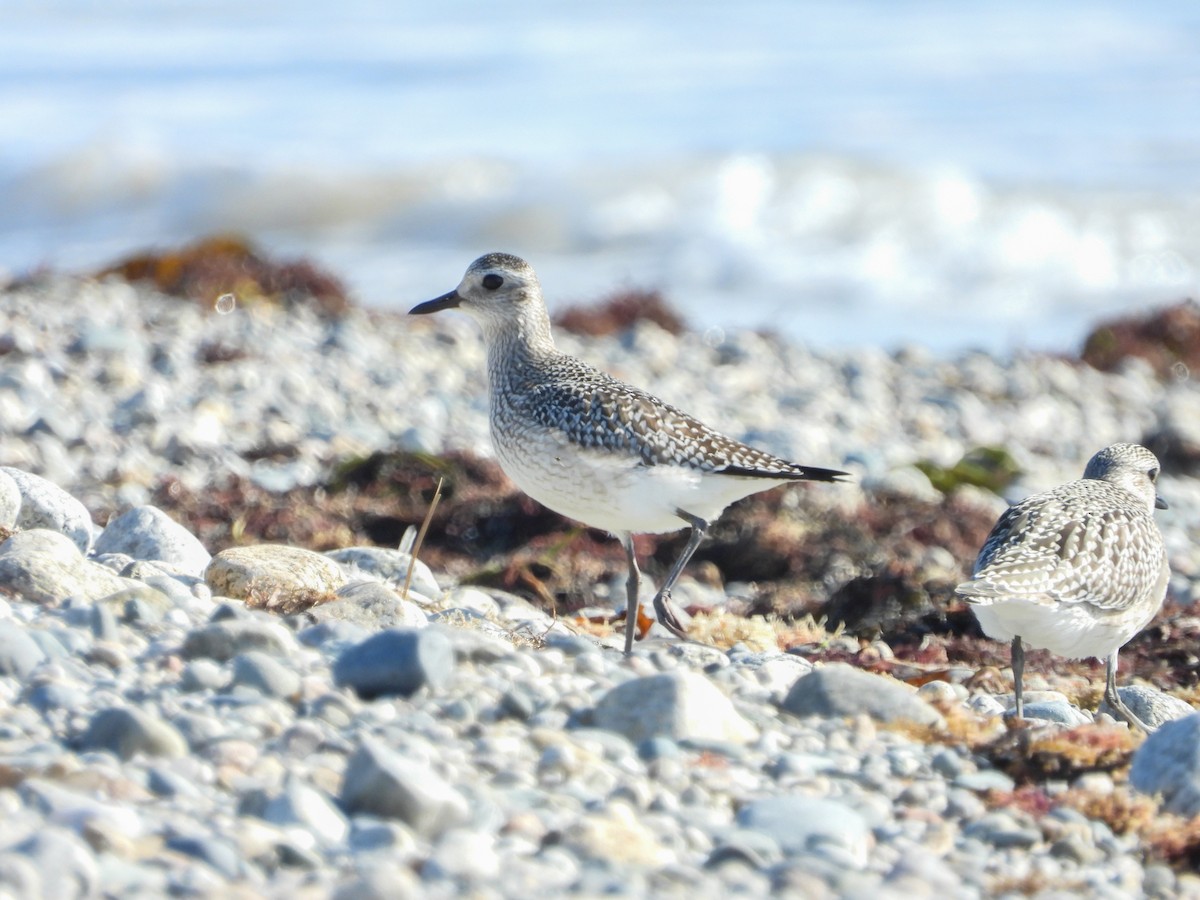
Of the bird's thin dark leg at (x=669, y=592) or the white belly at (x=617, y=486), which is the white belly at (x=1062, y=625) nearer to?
the white belly at (x=617, y=486)

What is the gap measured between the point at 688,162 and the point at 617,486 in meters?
18.2

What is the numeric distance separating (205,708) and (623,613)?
3.07m

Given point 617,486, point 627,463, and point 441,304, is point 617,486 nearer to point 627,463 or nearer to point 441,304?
point 627,463

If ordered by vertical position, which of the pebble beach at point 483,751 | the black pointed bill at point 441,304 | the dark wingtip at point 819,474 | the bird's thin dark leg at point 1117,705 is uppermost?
the black pointed bill at point 441,304

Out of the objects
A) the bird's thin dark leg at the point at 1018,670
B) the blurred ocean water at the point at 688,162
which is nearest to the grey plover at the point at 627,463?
the bird's thin dark leg at the point at 1018,670

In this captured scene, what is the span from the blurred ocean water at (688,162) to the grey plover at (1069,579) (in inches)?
397

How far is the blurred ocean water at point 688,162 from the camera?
775 inches

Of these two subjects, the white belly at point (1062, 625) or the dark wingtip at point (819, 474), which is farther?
the dark wingtip at point (819, 474)

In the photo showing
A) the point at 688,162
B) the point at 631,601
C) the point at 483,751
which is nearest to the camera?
the point at 483,751

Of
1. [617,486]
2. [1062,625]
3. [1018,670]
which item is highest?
[617,486]

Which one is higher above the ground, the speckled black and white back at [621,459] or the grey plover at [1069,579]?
the speckled black and white back at [621,459]

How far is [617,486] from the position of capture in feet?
18.8

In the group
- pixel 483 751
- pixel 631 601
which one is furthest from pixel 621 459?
pixel 483 751

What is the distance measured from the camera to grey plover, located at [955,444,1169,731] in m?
5.43
